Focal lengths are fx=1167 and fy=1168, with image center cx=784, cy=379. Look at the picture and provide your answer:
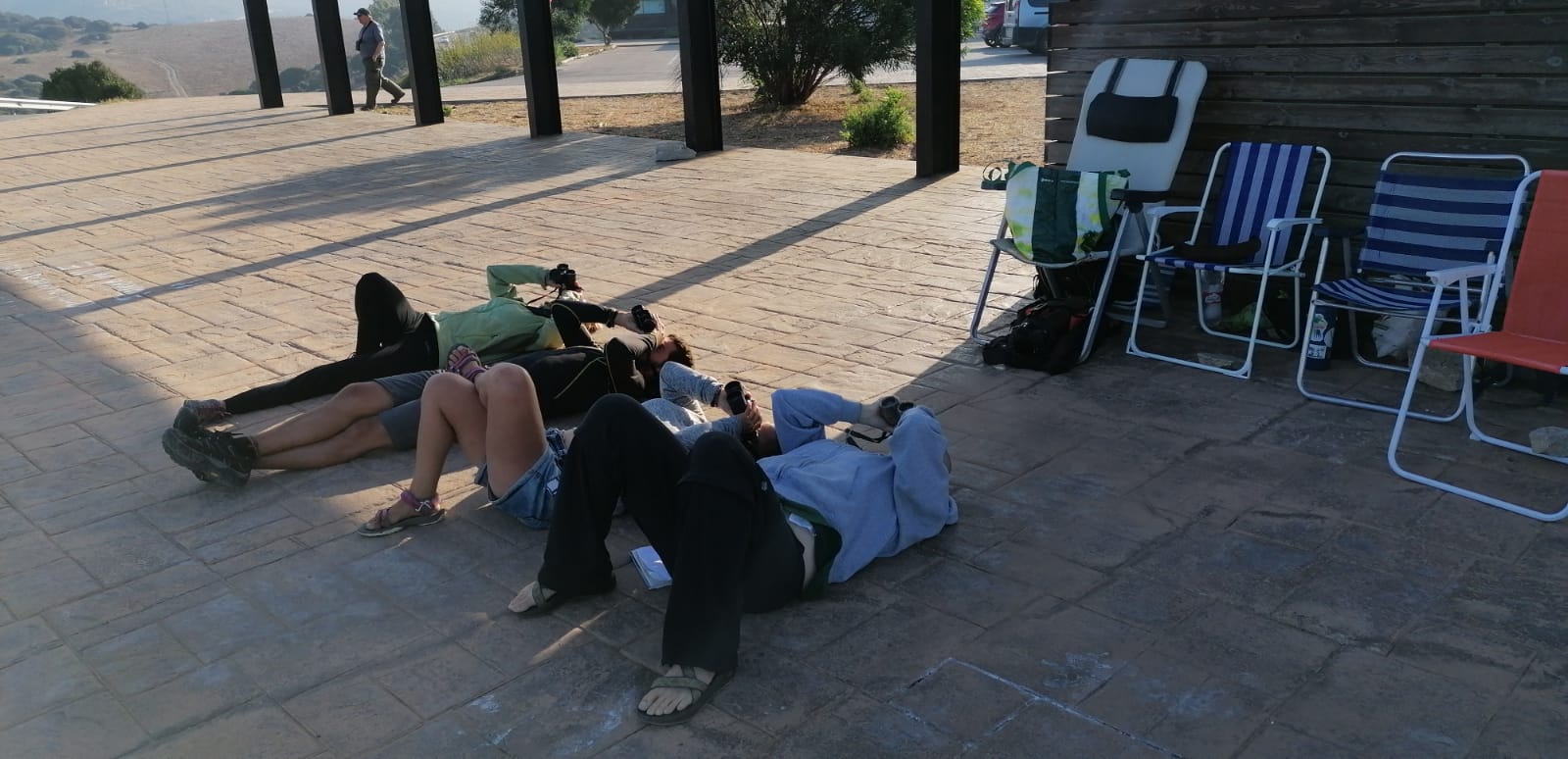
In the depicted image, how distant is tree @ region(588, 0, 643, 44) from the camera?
121ft

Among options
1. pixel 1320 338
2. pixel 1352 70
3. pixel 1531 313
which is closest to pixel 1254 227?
pixel 1320 338

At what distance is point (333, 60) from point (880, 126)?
1030cm

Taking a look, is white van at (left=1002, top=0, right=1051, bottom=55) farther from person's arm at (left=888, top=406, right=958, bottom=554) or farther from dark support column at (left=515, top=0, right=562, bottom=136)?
person's arm at (left=888, top=406, right=958, bottom=554)

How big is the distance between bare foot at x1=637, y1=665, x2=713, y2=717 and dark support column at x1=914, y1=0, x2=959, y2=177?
24.7ft

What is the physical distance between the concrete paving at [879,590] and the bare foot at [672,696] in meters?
0.06

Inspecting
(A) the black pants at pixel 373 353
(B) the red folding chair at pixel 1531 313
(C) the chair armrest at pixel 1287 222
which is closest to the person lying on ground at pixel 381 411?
(A) the black pants at pixel 373 353

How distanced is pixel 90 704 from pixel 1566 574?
12.5ft

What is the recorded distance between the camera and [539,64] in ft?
45.1

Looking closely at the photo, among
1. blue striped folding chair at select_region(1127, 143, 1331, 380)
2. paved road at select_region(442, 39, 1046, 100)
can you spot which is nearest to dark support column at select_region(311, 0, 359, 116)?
paved road at select_region(442, 39, 1046, 100)

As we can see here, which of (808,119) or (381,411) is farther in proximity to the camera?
(808,119)

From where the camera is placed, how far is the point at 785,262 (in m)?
7.23

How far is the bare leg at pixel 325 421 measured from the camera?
4.11m

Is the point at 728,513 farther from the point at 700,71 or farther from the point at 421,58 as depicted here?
the point at 421,58

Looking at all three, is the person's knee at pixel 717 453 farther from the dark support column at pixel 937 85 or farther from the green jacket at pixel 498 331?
the dark support column at pixel 937 85
